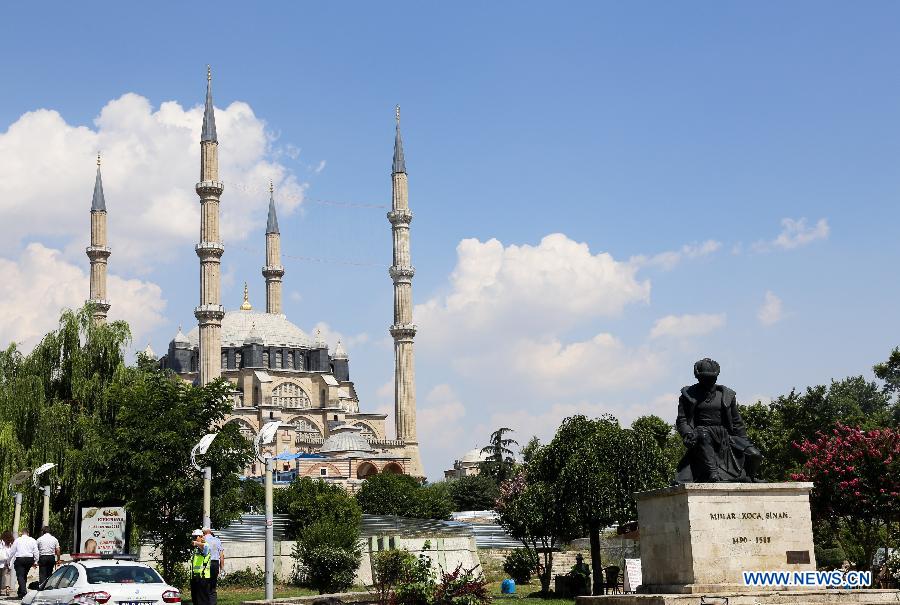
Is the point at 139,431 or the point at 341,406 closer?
the point at 139,431

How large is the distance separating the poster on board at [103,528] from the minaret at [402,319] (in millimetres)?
53067

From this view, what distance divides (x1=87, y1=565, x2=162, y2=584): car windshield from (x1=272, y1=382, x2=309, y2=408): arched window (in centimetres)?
7577

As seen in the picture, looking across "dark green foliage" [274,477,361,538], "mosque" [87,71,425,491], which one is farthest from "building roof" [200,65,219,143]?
"dark green foliage" [274,477,361,538]

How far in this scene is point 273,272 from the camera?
9194 cm

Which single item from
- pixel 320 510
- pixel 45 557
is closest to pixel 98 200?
pixel 320 510

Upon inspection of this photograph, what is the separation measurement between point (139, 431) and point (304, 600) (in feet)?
20.7

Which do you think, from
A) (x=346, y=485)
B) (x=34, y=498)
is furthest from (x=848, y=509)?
(x=346, y=485)

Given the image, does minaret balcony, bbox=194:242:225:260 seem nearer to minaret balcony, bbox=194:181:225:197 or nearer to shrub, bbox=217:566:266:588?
minaret balcony, bbox=194:181:225:197

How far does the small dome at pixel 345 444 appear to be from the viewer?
7994 centimetres

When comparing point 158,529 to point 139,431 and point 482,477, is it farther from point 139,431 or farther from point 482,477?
point 482,477

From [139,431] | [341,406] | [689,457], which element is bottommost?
[689,457]

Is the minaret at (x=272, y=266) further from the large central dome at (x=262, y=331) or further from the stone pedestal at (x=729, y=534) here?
the stone pedestal at (x=729, y=534)

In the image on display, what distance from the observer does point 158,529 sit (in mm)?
21547

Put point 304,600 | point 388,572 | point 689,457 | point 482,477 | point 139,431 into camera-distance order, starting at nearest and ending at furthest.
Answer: point 689,457
point 304,600
point 388,572
point 139,431
point 482,477
